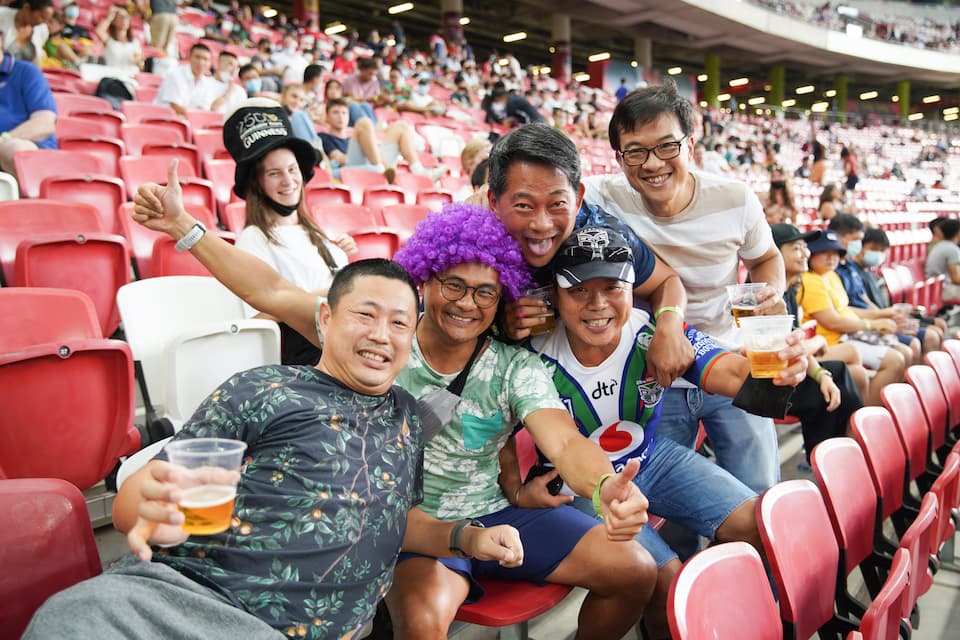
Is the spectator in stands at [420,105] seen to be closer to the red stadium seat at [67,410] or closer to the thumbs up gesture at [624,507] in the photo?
the red stadium seat at [67,410]

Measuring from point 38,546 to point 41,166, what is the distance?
11.1 ft

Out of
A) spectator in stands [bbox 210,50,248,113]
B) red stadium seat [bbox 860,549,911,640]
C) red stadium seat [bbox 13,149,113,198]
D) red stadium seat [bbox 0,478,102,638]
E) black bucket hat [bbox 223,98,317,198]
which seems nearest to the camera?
red stadium seat [bbox 0,478,102,638]

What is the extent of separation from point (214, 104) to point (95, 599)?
6.56 meters

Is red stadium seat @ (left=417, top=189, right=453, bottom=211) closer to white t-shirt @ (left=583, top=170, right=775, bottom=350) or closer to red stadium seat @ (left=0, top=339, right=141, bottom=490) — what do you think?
white t-shirt @ (left=583, top=170, right=775, bottom=350)

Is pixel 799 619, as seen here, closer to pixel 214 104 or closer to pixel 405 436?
pixel 405 436

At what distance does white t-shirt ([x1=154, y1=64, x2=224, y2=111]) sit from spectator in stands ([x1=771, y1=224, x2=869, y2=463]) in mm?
5452

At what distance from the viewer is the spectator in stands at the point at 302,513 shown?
1.07m

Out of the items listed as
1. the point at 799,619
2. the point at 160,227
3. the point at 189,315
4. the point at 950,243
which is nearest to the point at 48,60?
the point at 189,315

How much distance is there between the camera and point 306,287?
2.56m

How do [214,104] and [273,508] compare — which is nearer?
[273,508]

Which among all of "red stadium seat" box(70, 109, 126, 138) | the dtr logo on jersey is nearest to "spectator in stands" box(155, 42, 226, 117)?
"red stadium seat" box(70, 109, 126, 138)

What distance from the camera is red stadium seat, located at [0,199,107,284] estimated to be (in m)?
2.83

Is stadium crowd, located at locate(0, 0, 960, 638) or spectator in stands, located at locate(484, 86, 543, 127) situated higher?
spectator in stands, located at locate(484, 86, 543, 127)

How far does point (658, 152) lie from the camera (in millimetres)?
2068
